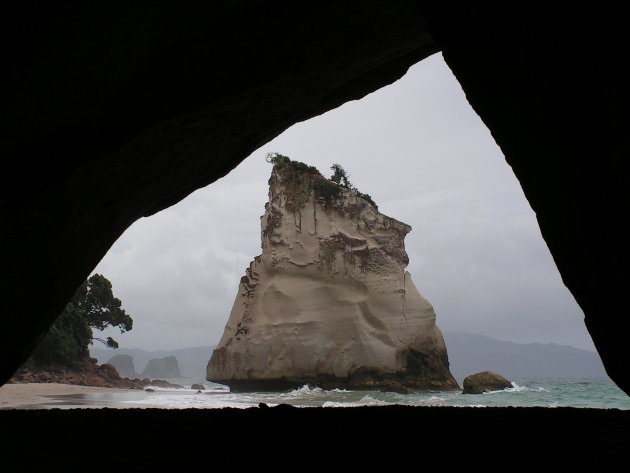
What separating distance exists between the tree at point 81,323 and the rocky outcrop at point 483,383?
2233 centimetres

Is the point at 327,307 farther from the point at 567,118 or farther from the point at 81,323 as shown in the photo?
the point at 567,118

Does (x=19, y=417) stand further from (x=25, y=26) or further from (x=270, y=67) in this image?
(x=270, y=67)

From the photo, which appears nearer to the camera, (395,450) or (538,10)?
(395,450)

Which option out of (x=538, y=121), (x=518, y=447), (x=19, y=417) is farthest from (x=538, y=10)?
(x=19, y=417)

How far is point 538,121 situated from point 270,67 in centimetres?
219

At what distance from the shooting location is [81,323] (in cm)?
3062

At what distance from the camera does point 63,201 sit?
3934 millimetres

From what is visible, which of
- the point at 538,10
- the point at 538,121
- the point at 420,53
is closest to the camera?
the point at 538,10

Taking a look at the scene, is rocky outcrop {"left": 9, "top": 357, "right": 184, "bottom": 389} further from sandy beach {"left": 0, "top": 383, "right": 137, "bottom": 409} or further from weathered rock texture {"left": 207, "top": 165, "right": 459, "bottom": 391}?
weathered rock texture {"left": 207, "top": 165, "right": 459, "bottom": 391}

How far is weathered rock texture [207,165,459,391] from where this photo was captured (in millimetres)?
25453

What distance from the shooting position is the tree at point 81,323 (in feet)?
95.7

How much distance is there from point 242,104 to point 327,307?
23.4m

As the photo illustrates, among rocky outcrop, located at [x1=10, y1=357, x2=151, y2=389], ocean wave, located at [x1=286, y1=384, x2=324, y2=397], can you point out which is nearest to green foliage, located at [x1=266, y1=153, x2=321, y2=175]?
ocean wave, located at [x1=286, y1=384, x2=324, y2=397]

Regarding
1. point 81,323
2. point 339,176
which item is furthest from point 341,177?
point 81,323
